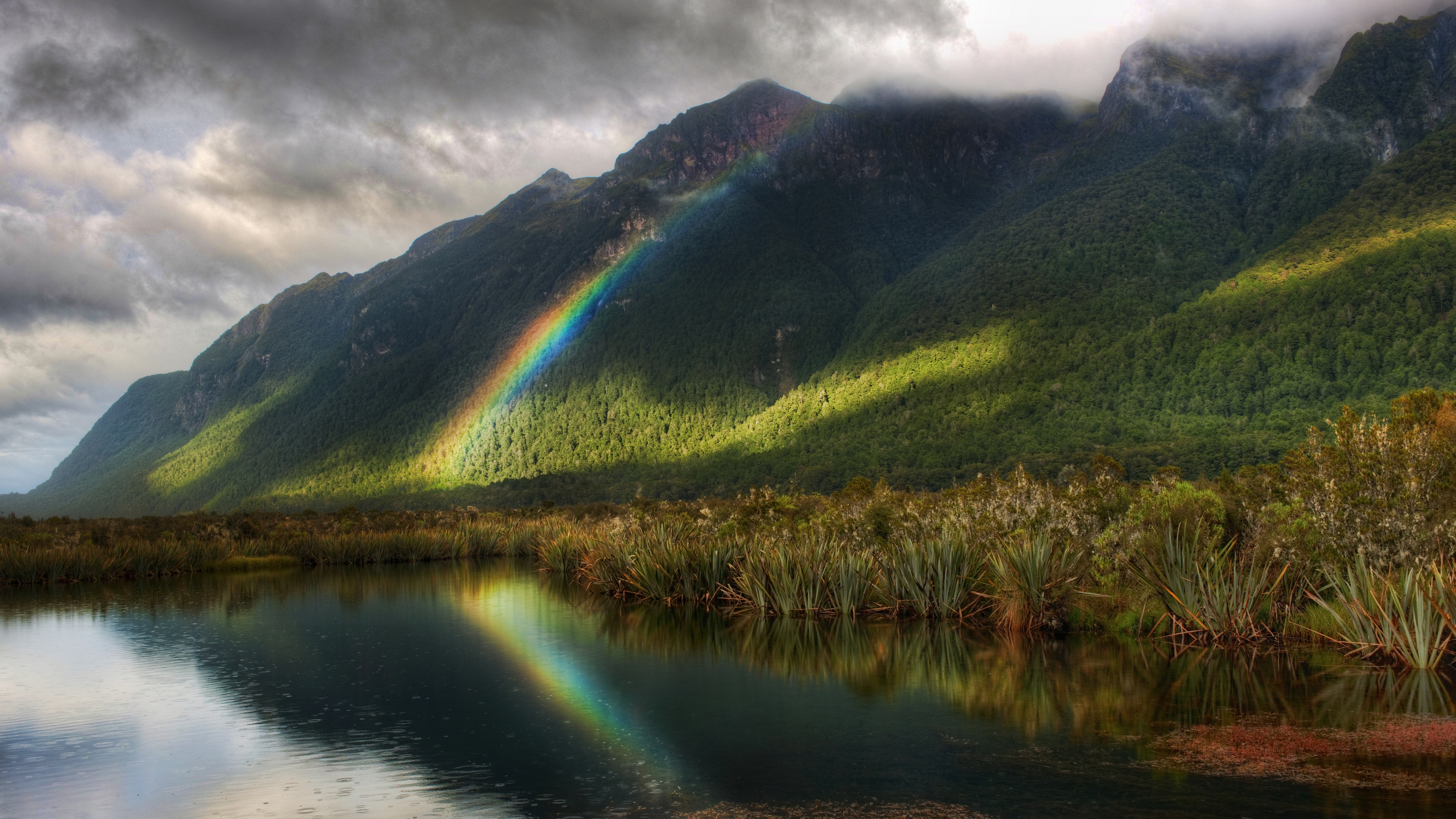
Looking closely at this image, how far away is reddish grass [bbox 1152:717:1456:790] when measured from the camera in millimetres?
8016

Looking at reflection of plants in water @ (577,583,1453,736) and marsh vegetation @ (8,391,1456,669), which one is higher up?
marsh vegetation @ (8,391,1456,669)

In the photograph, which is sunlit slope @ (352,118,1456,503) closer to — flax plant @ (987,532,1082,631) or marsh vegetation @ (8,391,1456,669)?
marsh vegetation @ (8,391,1456,669)

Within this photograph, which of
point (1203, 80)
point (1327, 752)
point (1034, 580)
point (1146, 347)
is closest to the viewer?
point (1327, 752)

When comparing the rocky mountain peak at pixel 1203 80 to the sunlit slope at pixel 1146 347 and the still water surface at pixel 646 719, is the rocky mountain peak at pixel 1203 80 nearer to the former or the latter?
the sunlit slope at pixel 1146 347

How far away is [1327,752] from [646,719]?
7310 mm

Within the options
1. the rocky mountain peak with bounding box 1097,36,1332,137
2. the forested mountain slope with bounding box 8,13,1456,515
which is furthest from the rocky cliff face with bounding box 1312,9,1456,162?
the rocky mountain peak with bounding box 1097,36,1332,137

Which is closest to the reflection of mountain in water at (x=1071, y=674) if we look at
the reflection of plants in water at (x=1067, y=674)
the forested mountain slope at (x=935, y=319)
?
the reflection of plants in water at (x=1067, y=674)

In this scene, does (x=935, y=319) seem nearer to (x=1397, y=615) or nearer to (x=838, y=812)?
(x=1397, y=615)

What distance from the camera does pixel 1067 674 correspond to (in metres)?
13.2

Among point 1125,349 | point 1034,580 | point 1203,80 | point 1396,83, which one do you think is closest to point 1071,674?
point 1034,580

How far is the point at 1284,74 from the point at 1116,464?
16609 cm

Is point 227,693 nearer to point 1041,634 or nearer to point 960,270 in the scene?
point 1041,634

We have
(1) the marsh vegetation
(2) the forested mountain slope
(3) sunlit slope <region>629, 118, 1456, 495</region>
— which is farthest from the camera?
(2) the forested mountain slope

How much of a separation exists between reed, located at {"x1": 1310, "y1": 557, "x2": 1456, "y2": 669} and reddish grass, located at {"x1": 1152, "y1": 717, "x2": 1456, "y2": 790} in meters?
2.97
